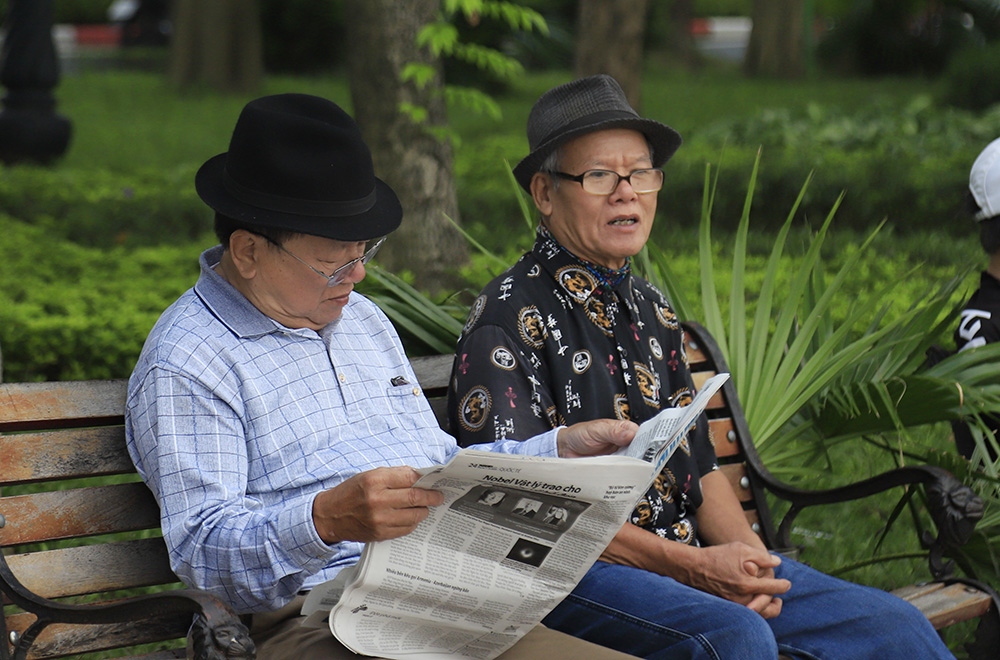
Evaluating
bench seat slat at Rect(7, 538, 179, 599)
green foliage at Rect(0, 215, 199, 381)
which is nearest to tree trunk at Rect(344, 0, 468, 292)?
green foliage at Rect(0, 215, 199, 381)

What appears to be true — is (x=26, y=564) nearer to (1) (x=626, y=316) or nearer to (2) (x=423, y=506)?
(2) (x=423, y=506)

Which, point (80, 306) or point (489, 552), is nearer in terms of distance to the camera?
point (489, 552)

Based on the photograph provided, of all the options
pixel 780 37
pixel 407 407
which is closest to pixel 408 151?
pixel 407 407

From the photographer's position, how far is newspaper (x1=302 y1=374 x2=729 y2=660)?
228 centimetres

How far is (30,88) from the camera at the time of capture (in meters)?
11.8

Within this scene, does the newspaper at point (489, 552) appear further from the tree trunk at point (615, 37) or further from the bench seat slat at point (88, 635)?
the tree trunk at point (615, 37)

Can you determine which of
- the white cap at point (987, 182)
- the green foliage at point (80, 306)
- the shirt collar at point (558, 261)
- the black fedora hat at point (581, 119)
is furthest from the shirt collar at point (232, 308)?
the green foliage at point (80, 306)

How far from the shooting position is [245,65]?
63.5 feet

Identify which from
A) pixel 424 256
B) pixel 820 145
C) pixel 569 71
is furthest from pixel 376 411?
pixel 569 71

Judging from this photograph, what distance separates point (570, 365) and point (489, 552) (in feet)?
2.63

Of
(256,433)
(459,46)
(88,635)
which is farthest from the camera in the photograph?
(459,46)

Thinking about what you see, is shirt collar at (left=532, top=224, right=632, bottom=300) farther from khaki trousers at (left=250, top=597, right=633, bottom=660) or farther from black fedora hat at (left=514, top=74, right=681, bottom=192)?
khaki trousers at (left=250, top=597, right=633, bottom=660)

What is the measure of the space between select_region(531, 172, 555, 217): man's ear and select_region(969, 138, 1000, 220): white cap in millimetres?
1452

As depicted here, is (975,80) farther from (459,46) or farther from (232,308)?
(232,308)
